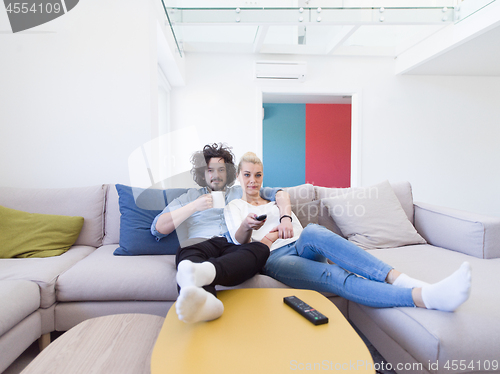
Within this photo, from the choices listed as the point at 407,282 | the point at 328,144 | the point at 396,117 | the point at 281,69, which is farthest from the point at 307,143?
the point at 407,282

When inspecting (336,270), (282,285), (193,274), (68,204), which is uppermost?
(68,204)

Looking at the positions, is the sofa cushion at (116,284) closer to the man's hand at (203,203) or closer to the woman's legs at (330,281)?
the man's hand at (203,203)

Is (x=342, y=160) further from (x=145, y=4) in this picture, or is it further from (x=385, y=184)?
(x=145, y=4)

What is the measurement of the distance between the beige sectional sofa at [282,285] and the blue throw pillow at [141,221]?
8 cm

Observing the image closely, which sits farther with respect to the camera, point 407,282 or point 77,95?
point 77,95

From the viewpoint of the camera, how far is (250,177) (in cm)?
175

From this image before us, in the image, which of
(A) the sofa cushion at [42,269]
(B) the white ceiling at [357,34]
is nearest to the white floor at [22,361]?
(A) the sofa cushion at [42,269]

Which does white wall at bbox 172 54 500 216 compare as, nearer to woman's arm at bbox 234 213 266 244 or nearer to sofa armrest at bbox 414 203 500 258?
sofa armrest at bbox 414 203 500 258

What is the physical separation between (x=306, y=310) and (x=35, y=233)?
1658 millimetres

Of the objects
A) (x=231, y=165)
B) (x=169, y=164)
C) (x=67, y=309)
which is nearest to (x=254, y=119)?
(x=169, y=164)

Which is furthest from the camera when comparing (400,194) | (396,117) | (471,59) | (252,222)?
(396,117)

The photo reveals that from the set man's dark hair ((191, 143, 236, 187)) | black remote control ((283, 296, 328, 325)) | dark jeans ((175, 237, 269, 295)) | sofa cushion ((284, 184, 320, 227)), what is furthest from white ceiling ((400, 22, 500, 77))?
black remote control ((283, 296, 328, 325))

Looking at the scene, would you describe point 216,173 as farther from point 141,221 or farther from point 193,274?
point 193,274

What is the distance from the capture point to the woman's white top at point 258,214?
5.28ft
